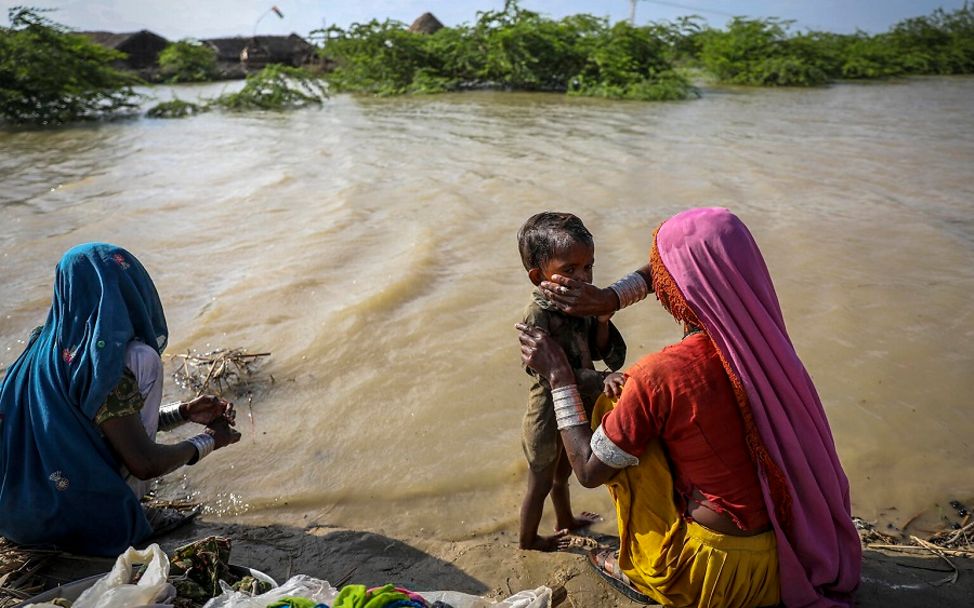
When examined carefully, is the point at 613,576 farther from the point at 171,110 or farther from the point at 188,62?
the point at 188,62

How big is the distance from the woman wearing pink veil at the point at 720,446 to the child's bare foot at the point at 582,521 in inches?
28.8

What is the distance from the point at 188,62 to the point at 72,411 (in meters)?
24.6

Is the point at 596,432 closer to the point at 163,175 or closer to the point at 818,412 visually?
the point at 818,412

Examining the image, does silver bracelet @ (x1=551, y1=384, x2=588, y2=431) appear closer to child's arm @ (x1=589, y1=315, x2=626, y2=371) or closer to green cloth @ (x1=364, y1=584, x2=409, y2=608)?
child's arm @ (x1=589, y1=315, x2=626, y2=371)

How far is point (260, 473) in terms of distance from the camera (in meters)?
3.44

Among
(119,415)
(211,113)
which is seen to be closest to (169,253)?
(119,415)


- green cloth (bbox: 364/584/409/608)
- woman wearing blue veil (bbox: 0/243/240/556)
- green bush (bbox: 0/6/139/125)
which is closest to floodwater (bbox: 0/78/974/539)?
woman wearing blue veil (bbox: 0/243/240/556)

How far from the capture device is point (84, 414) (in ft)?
8.01

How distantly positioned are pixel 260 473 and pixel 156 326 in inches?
41.2

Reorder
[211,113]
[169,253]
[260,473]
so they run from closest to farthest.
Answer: [260,473], [169,253], [211,113]

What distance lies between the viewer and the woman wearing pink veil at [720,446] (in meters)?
1.92

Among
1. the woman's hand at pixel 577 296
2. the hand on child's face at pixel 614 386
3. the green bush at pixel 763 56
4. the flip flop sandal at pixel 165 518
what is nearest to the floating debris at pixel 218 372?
the flip flop sandal at pixel 165 518

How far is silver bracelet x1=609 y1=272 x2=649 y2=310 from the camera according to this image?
2328 mm

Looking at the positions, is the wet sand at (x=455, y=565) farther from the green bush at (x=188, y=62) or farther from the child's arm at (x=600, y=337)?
the green bush at (x=188, y=62)
